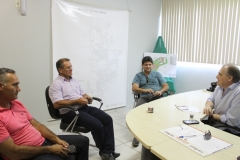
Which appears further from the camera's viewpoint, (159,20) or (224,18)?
(159,20)

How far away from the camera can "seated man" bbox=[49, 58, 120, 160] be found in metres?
2.33

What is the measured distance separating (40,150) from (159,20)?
4303 mm

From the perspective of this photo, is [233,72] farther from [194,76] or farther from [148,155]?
[194,76]

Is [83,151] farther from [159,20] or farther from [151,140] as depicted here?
[159,20]

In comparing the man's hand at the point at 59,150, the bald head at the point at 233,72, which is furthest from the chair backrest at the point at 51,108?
the bald head at the point at 233,72

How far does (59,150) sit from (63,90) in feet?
3.33

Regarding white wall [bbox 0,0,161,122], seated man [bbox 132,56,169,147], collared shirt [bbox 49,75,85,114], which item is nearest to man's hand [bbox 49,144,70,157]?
collared shirt [bbox 49,75,85,114]

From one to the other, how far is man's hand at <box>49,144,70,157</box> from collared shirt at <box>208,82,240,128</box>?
59.1 inches

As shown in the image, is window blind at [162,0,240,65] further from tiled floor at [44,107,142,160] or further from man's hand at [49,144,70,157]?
man's hand at [49,144,70,157]

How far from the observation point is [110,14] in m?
3.97

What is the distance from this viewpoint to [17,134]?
1521 mm

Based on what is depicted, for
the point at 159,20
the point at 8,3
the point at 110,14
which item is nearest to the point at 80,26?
the point at 110,14

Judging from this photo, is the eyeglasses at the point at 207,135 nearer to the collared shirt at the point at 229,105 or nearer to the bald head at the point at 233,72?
the collared shirt at the point at 229,105

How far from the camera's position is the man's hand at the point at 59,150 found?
1571 millimetres
